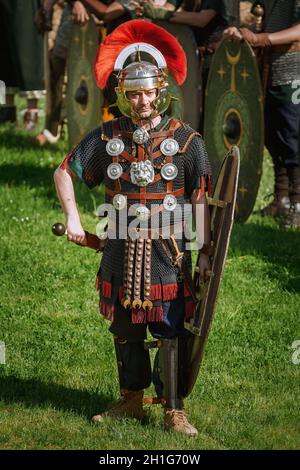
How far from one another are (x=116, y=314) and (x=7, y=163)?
5147mm

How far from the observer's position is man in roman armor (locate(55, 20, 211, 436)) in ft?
17.0

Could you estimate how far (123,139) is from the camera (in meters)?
5.22

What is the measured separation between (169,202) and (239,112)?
3263mm

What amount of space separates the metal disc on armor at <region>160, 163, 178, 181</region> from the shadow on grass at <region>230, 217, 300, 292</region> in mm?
2351

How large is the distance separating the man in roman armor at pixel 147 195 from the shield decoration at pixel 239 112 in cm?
281

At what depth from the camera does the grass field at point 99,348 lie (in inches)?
211

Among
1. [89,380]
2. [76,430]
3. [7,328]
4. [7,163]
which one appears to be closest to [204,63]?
[7,163]

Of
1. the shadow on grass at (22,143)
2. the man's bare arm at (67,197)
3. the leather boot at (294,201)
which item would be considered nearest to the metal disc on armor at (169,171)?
the man's bare arm at (67,197)

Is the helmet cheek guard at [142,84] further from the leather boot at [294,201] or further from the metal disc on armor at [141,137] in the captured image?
the leather boot at [294,201]

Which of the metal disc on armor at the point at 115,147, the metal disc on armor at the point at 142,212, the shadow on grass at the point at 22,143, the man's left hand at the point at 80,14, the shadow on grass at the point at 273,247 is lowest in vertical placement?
the shadow on grass at the point at 273,247

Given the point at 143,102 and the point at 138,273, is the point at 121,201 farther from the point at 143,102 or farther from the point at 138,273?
the point at 143,102

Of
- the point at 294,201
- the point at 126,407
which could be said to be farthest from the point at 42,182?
the point at 126,407

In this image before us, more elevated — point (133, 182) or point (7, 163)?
point (133, 182)
